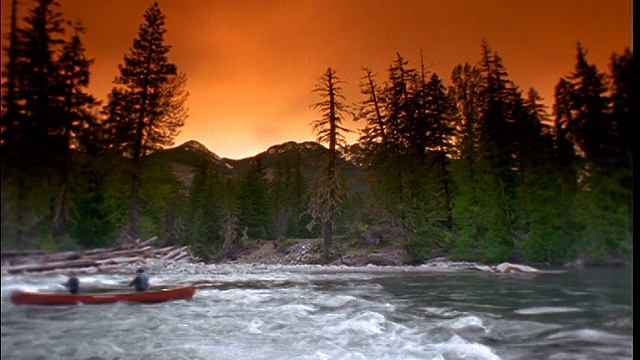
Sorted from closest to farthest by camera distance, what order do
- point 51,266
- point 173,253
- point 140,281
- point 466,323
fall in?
point 51,266, point 173,253, point 140,281, point 466,323

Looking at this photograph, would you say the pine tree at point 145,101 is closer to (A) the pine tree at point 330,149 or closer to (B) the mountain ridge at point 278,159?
(B) the mountain ridge at point 278,159

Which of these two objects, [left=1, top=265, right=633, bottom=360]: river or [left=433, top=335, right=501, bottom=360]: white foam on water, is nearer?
[left=1, top=265, right=633, bottom=360]: river

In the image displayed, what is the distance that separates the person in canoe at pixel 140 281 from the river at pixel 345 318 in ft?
0.18

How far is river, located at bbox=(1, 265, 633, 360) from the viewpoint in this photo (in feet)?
5.87

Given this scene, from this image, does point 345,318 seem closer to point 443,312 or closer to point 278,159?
point 443,312

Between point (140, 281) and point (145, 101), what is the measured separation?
86 cm

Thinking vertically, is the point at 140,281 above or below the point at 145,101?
below

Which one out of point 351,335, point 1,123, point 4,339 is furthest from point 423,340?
point 1,123

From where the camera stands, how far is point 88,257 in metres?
1.58

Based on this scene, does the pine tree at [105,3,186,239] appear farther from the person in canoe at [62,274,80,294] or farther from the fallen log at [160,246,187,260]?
the person in canoe at [62,274,80,294]

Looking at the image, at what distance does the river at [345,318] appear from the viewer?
5.87ft

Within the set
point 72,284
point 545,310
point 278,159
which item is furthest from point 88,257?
point 545,310

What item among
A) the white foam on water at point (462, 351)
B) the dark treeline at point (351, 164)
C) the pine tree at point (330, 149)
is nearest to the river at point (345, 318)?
the white foam on water at point (462, 351)

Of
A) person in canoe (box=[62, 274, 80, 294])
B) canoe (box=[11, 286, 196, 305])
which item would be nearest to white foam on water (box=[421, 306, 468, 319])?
canoe (box=[11, 286, 196, 305])
